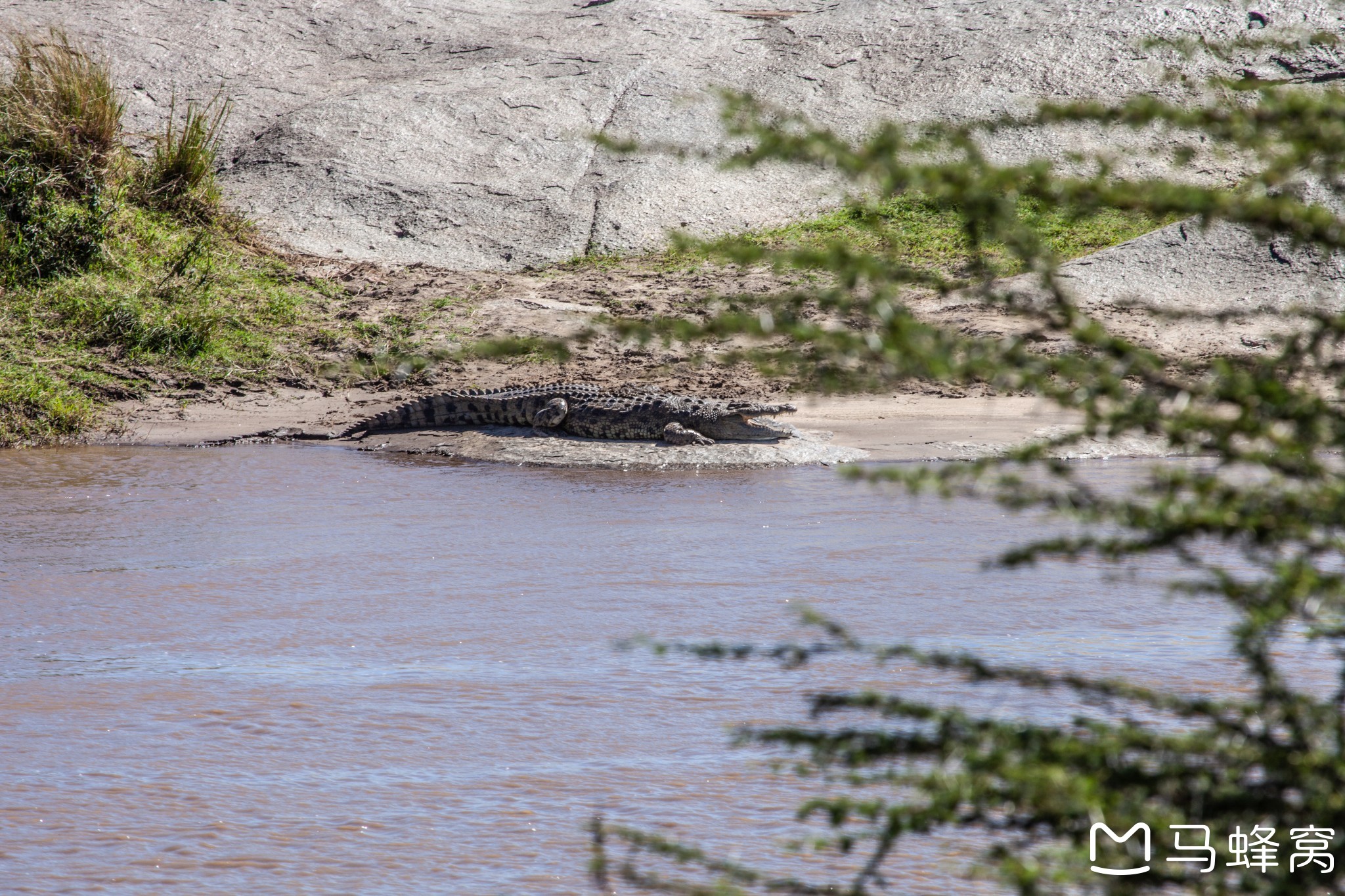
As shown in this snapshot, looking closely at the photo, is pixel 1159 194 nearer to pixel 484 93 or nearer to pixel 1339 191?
pixel 1339 191

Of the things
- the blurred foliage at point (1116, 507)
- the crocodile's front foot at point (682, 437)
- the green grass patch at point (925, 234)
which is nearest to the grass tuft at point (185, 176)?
the green grass patch at point (925, 234)

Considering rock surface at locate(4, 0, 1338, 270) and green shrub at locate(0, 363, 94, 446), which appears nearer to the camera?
green shrub at locate(0, 363, 94, 446)

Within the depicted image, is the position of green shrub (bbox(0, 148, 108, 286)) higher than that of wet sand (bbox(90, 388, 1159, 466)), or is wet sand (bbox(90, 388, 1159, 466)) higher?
green shrub (bbox(0, 148, 108, 286))

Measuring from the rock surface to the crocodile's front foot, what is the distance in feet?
15.1

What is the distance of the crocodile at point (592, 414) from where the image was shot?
8.68 meters

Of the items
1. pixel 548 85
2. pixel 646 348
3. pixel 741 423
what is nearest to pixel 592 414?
pixel 741 423

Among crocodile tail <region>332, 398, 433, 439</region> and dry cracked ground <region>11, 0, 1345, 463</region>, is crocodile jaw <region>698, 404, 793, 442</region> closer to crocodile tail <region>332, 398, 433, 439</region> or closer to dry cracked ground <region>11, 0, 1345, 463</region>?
dry cracked ground <region>11, 0, 1345, 463</region>

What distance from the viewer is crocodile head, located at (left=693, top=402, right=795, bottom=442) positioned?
8.62 metres

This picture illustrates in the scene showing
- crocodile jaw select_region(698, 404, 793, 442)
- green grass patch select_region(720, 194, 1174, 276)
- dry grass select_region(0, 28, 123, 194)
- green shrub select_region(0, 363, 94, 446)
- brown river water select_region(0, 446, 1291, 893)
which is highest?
dry grass select_region(0, 28, 123, 194)

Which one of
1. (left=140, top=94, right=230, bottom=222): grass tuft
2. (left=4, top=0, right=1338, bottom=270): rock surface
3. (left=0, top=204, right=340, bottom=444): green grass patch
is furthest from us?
(left=4, top=0, right=1338, bottom=270): rock surface

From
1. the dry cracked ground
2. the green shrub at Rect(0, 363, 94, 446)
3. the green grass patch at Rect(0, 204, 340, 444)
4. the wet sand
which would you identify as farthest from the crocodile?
the green shrub at Rect(0, 363, 94, 446)

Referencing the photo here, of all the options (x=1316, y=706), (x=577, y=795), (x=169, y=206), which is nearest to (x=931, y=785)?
(x=1316, y=706)

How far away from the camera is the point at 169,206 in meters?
12.0

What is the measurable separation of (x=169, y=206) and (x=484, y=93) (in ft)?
14.3
